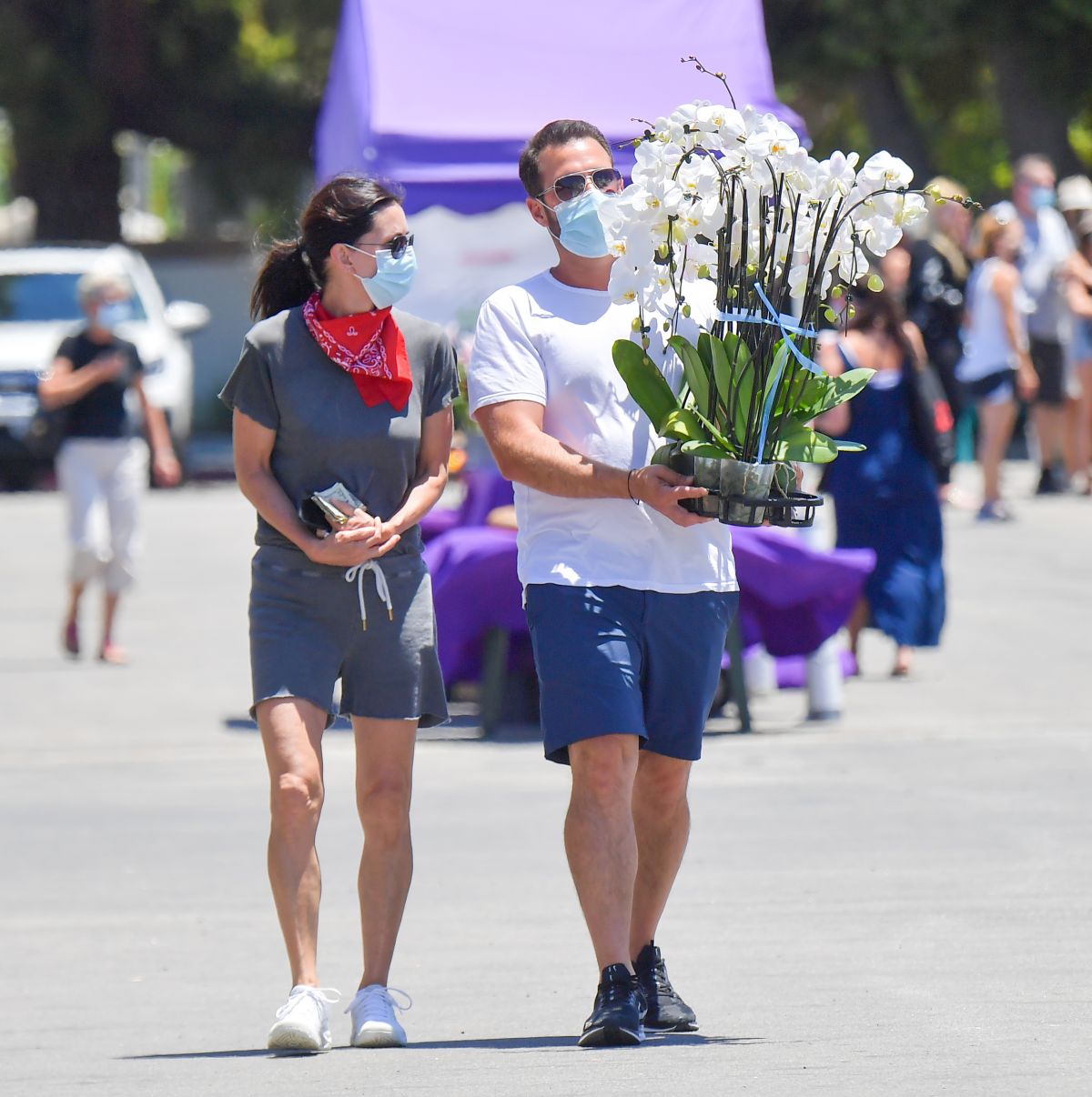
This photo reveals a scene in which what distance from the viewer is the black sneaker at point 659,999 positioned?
A: 17.4 feet

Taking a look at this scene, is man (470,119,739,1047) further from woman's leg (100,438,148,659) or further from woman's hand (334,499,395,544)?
woman's leg (100,438,148,659)

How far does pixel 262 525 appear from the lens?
17.7 feet

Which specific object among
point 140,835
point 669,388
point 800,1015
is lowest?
point 140,835

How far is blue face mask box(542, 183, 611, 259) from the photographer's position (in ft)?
17.0

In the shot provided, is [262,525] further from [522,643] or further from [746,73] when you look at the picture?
[746,73]

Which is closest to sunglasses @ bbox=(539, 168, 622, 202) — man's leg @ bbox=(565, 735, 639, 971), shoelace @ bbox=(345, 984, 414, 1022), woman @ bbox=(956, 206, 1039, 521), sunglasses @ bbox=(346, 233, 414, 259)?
sunglasses @ bbox=(346, 233, 414, 259)

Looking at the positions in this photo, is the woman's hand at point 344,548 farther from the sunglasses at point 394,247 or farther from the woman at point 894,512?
the woman at point 894,512

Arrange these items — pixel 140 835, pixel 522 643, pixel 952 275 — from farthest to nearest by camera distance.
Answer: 1. pixel 952 275
2. pixel 522 643
3. pixel 140 835

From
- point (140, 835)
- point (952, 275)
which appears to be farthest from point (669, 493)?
point (952, 275)

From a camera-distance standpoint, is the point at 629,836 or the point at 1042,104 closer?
the point at 629,836

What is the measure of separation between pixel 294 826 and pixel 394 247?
1287 millimetres

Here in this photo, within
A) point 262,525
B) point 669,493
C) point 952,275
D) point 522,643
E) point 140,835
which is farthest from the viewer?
point 952,275

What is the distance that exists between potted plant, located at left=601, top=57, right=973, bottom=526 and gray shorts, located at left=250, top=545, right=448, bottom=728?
0.74 metres

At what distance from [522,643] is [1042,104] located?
715 inches
